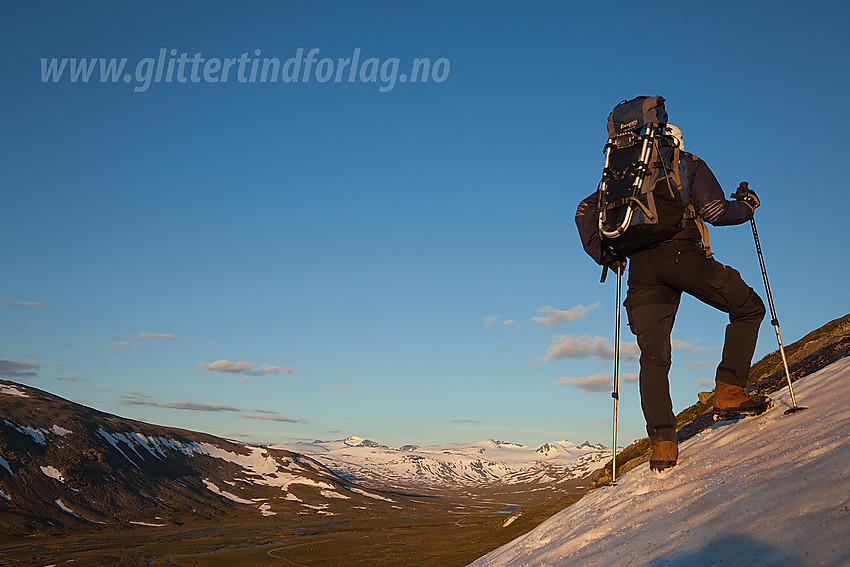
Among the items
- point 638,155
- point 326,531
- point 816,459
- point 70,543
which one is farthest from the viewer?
point 326,531

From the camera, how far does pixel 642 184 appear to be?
7586mm

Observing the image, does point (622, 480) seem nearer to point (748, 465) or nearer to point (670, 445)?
point (670, 445)

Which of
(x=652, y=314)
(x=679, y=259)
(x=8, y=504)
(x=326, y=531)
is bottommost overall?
(x=326, y=531)

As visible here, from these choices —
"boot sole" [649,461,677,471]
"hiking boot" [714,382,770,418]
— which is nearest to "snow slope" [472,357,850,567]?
"boot sole" [649,461,677,471]

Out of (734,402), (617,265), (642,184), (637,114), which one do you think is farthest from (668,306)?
(637,114)

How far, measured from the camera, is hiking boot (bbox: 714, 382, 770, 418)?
8422 millimetres

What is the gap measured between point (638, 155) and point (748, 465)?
12.8ft

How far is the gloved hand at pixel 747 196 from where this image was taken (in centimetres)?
829

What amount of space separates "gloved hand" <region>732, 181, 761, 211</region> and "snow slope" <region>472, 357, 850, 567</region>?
9.11ft

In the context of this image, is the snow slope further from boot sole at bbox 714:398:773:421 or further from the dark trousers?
the dark trousers

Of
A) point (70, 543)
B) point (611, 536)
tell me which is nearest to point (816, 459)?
point (611, 536)

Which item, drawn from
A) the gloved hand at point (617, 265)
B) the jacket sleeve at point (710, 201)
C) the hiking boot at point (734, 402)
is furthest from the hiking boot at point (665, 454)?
the jacket sleeve at point (710, 201)

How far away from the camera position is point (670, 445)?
25.6 feet

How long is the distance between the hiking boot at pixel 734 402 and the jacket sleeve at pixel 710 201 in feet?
7.65
